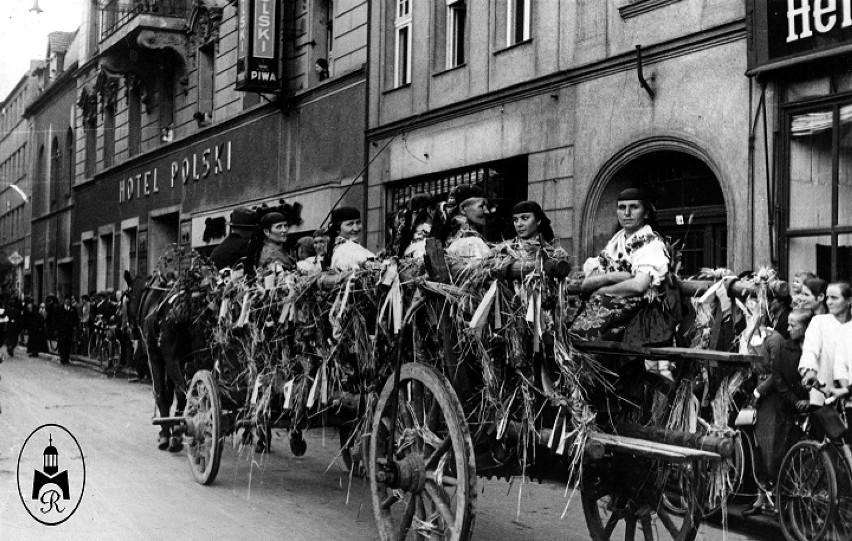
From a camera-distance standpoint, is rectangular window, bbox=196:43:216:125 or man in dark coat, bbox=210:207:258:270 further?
rectangular window, bbox=196:43:216:125

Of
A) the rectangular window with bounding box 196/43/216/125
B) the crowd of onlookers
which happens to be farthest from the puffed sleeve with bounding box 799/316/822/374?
the rectangular window with bounding box 196/43/216/125

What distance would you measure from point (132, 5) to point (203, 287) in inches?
847

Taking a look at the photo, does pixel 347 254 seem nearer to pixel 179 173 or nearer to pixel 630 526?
pixel 630 526

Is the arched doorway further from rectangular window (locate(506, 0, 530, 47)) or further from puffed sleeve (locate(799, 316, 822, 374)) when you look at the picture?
puffed sleeve (locate(799, 316, 822, 374))

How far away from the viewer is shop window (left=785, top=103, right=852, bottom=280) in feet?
32.6

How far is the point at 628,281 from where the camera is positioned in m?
5.09

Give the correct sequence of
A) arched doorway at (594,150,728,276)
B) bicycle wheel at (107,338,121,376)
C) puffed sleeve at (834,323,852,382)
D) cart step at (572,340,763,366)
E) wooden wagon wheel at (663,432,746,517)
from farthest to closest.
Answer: bicycle wheel at (107,338,121,376) < arched doorway at (594,150,728,276) < puffed sleeve at (834,323,852,382) < wooden wagon wheel at (663,432,746,517) < cart step at (572,340,763,366)

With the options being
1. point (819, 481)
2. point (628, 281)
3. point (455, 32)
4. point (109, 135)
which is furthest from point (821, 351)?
point (109, 135)

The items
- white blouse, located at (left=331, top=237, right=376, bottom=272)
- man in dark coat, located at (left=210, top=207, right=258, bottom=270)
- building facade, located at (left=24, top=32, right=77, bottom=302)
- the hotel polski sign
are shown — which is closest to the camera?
white blouse, located at (left=331, top=237, right=376, bottom=272)

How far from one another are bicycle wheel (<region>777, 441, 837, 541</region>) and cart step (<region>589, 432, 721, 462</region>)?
231cm

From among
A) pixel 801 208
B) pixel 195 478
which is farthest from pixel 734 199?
pixel 195 478

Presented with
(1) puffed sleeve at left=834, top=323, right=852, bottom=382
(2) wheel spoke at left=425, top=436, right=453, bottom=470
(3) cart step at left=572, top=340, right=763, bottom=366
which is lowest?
(2) wheel spoke at left=425, top=436, right=453, bottom=470

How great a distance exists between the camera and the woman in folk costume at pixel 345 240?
7.68 meters

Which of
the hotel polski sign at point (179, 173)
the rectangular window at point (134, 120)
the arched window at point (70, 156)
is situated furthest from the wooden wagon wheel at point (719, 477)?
the arched window at point (70, 156)
